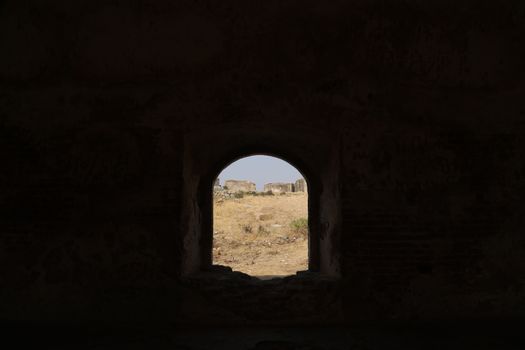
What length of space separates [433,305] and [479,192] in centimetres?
111

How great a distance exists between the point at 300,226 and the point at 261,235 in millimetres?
1404

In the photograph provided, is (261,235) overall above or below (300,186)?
below

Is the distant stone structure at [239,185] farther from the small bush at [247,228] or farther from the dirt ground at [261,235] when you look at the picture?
the small bush at [247,228]

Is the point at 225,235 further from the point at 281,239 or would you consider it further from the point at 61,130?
the point at 61,130

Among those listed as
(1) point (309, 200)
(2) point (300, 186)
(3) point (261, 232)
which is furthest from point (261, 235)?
(2) point (300, 186)

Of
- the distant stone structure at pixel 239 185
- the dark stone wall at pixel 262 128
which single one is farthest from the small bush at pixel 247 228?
the dark stone wall at pixel 262 128

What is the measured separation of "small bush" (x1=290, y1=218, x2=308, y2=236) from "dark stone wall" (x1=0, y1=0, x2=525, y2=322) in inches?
342

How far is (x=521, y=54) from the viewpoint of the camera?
333cm

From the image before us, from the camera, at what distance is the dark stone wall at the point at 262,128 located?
3.07m

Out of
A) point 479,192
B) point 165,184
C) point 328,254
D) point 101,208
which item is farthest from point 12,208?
point 479,192

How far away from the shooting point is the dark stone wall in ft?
10.1

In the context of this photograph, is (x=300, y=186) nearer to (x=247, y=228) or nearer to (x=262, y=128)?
(x=247, y=228)

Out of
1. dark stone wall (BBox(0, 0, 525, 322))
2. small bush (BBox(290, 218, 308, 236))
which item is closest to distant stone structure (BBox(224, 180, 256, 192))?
small bush (BBox(290, 218, 308, 236))

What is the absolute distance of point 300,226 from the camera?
1206cm
